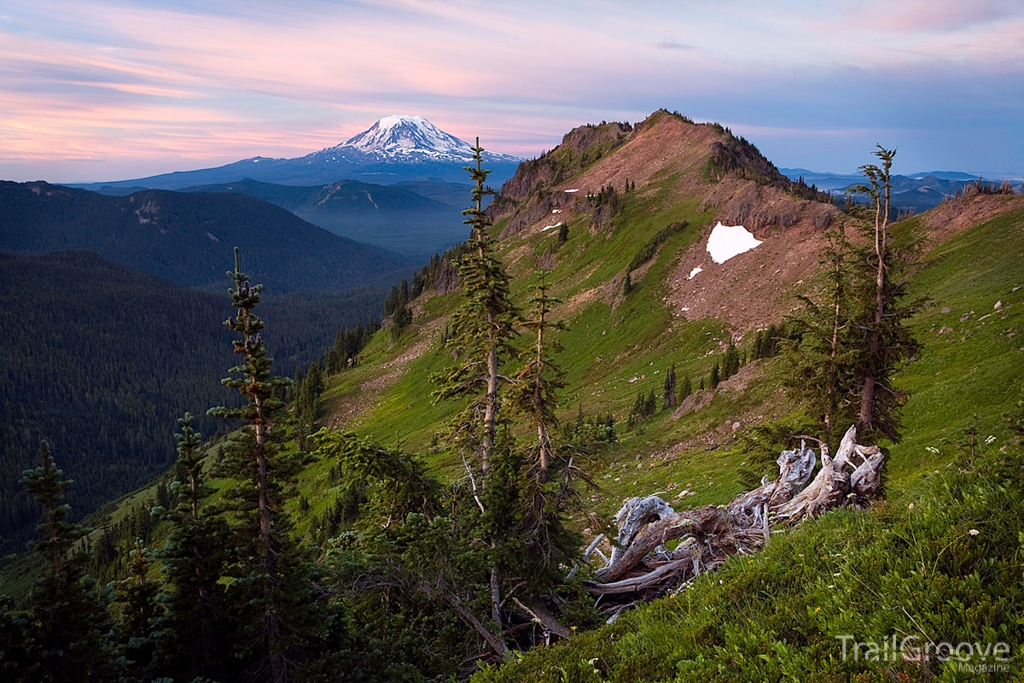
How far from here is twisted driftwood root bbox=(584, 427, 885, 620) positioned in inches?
386

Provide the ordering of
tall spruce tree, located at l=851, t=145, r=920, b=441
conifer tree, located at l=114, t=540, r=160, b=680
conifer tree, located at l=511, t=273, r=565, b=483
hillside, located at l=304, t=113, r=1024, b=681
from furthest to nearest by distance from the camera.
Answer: tall spruce tree, located at l=851, t=145, r=920, b=441 → conifer tree, located at l=511, t=273, r=565, b=483 → conifer tree, located at l=114, t=540, r=160, b=680 → hillside, located at l=304, t=113, r=1024, b=681

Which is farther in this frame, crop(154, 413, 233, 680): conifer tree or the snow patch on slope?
the snow patch on slope

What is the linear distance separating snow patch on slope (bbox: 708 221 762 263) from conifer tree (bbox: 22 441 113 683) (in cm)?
6750

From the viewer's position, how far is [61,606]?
9.96 metres

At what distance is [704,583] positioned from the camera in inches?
298

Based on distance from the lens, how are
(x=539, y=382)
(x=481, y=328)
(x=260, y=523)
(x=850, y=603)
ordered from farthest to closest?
(x=481, y=328), (x=539, y=382), (x=260, y=523), (x=850, y=603)

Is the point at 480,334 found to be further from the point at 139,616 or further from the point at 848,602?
the point at 848,602

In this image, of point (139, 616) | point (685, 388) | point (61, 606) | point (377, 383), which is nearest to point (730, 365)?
point (685, 388)

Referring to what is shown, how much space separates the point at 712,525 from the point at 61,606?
12.5 metres

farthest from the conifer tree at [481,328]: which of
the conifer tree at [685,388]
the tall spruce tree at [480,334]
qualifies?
the conifer tree at [685,388]

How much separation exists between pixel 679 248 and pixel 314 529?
5978 cm

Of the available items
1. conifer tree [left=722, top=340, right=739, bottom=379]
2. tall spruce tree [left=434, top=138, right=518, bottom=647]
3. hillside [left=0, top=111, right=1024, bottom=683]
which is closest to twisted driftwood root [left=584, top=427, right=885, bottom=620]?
hillside [left=0, top=111, right=1024, bottom=683]

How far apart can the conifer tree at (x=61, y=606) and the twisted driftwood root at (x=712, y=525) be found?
9.64m

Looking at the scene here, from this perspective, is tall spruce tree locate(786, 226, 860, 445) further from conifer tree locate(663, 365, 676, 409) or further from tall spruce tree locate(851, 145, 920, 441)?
conifer tree locate(663, 365, 676, 409)
